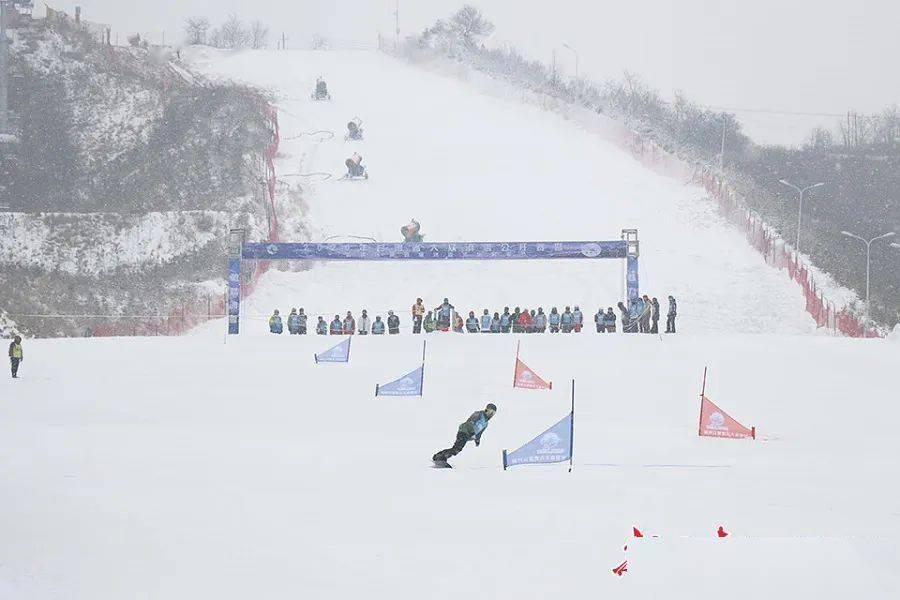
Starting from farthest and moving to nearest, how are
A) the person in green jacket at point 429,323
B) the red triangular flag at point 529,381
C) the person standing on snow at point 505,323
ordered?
the person standing on snow at point 505,323, the person in green jacket at point 429,323, the red triangular flag at point 529,381

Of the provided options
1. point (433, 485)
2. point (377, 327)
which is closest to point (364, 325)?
point (377, 327)

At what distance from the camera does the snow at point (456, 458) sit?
10680mm

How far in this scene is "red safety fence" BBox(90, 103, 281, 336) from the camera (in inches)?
1695

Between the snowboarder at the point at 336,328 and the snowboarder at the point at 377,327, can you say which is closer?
the snowboarder at the point at 377,327

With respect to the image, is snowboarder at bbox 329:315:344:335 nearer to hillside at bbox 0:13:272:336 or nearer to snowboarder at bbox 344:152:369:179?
hillside at bbox 0:13:272:336

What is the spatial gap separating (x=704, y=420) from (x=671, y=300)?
1688cm

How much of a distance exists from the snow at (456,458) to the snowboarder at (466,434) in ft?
0.99

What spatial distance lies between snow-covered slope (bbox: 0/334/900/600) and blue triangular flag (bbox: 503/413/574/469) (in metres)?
0.26

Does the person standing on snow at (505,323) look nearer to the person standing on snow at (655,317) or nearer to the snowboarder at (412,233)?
the person standing on snow at (655,317)

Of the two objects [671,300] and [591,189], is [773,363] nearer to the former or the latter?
[671,300]

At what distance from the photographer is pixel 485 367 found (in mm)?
30031

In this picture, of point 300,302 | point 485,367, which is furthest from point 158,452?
point 300,302

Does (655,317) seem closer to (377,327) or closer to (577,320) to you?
(577,320)

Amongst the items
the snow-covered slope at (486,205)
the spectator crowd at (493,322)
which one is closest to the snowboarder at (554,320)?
the spectator crowd at (493,322)
